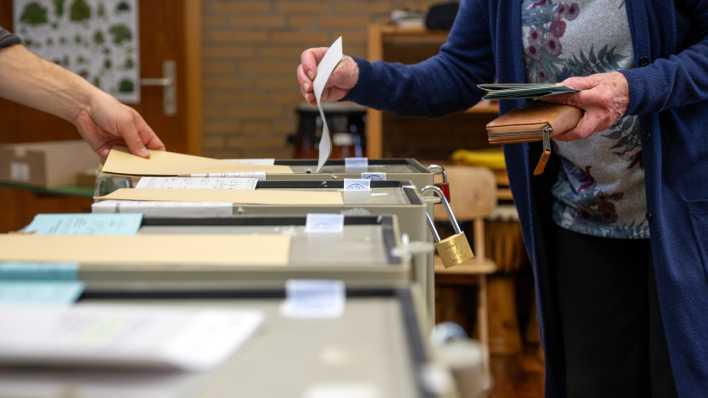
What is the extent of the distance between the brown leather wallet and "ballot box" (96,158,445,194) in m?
0.13

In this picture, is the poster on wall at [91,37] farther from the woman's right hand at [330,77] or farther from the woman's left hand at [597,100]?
the woman's left hand at [597,100]

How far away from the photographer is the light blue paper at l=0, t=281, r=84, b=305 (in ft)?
1.97

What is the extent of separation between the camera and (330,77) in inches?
54.9

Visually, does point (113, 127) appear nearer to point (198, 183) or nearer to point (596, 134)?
point (198, 183)

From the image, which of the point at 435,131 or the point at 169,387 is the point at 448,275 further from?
the point at 169,387

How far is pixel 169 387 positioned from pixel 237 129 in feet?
12.3

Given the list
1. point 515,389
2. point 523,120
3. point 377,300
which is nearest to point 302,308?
point 377,300

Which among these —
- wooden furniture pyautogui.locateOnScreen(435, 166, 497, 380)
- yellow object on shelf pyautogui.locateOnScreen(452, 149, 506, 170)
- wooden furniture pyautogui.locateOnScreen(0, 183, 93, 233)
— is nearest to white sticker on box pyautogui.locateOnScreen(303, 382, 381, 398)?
wooden furniture pyautogui.locateOnScreen(435, 166, 497, 380)

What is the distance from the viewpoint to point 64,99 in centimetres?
144

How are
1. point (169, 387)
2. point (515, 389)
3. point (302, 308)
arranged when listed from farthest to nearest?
1. point (515, 389)
2. point (302, 308)
3. point (169, 387)

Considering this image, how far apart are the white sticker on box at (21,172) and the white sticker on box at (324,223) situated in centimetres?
206

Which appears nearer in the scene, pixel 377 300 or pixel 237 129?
pixel 377 300

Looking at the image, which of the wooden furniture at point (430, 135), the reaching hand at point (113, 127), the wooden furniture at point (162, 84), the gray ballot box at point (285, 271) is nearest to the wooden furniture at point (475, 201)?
the wooden furniture at point (430, 135)

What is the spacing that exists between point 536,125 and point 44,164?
205cm
